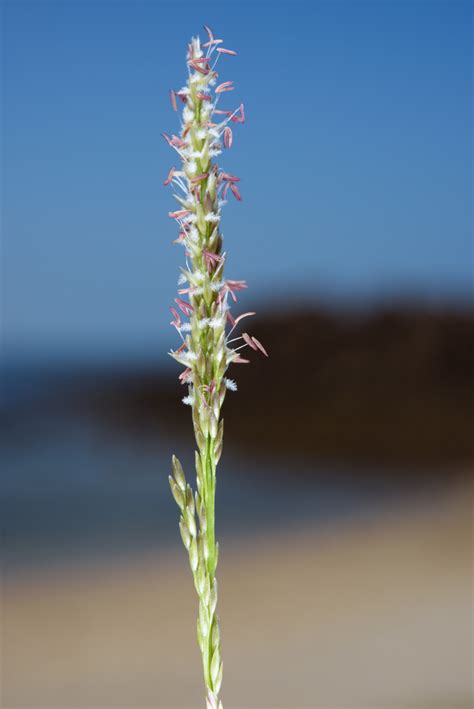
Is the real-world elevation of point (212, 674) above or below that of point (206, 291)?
below

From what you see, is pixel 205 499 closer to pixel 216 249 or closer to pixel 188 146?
pixel 216 249

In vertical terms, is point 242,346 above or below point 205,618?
above

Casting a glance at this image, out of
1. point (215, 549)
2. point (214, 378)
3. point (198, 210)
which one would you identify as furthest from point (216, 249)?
point (215, 549)

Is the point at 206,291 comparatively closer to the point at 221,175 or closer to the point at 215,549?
the point at 221,175

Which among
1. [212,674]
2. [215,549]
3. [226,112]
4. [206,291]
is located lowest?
[212,674]

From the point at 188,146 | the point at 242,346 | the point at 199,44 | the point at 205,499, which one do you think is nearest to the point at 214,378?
the point at 242,346

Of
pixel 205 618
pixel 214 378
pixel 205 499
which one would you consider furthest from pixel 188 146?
pixel 205 618

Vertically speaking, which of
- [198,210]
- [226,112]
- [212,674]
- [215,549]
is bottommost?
[212,674]
